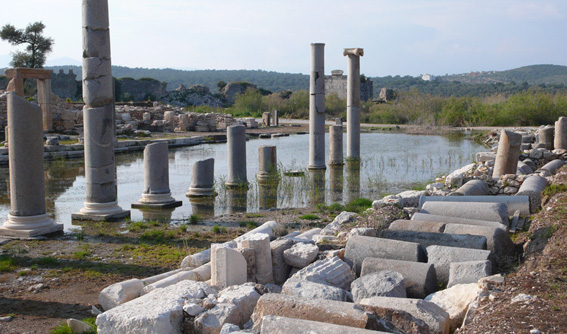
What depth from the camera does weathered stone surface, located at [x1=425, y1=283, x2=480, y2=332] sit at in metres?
4.95

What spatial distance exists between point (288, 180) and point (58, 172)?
22.4ft

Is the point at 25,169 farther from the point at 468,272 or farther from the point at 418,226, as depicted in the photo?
the point at 468,272

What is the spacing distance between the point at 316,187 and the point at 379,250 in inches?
286

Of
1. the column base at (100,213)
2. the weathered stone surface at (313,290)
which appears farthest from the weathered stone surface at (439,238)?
the column base at (100,213)

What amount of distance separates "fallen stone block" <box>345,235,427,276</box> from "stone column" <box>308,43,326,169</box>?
405 inches

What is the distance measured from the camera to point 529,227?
802 cm

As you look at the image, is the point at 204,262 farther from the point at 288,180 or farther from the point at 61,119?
the point at 61,119

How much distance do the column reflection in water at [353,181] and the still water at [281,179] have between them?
0.8 inches

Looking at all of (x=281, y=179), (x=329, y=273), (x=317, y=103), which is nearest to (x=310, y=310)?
(x=329, y=273)

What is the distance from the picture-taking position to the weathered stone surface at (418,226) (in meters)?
7.18

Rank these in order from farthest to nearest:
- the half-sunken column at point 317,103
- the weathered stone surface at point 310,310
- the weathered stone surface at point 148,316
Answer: the half-sunken column at point 317,103 < the weathered stone surface at point 148,316 < the weathered stone surface at point 310,310

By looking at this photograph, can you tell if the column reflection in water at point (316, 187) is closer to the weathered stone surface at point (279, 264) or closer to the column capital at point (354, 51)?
the column capital at point (354, 51)

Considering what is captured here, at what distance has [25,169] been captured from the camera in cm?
882

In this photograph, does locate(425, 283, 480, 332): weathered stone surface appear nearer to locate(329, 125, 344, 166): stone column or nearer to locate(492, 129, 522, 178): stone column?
locate(492, 129, 522, 178): stone column
